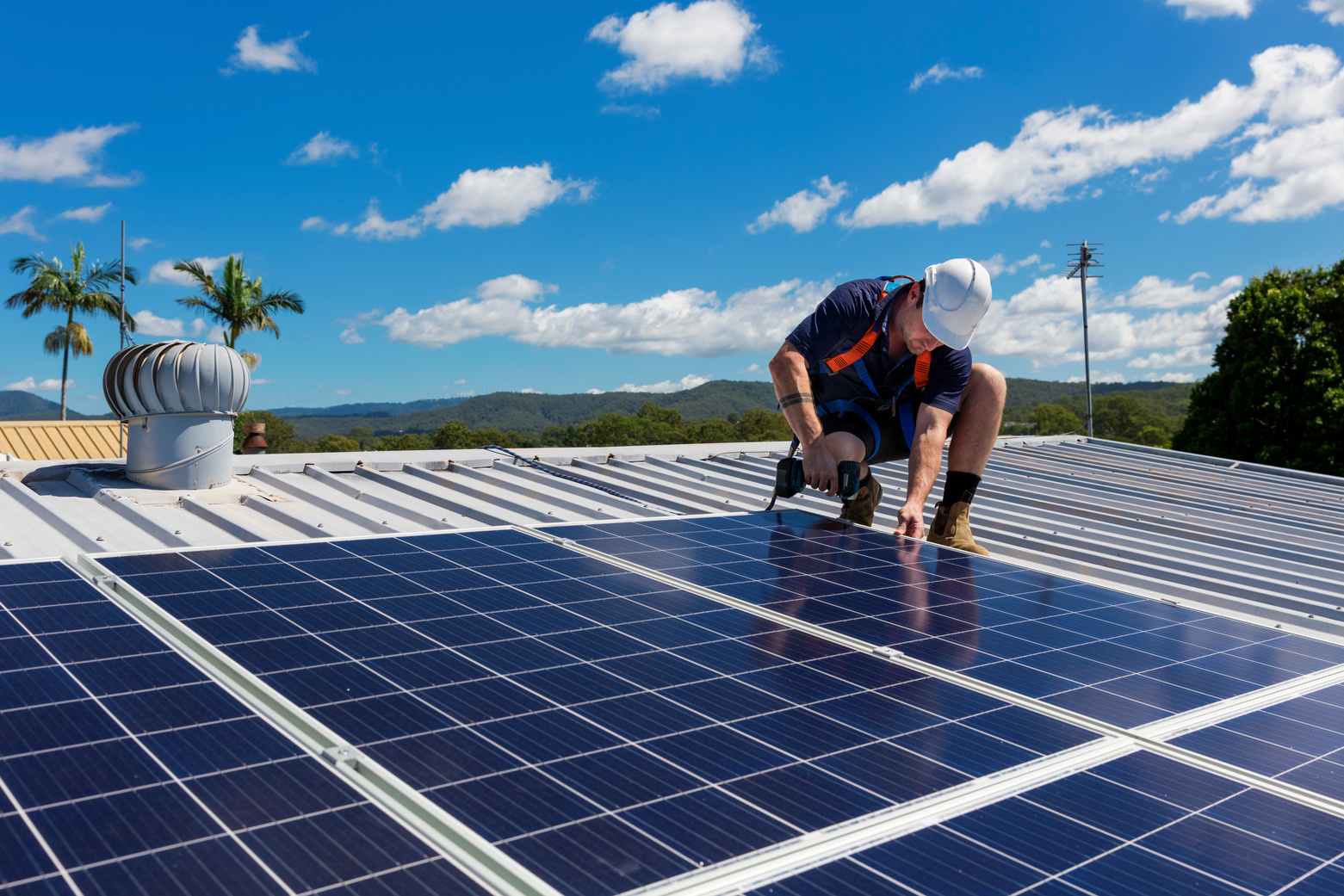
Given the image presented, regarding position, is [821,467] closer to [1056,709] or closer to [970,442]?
[970,442]

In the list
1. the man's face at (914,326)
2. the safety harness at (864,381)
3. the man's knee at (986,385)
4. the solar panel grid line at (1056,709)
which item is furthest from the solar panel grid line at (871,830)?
the man's knee at (986,385)

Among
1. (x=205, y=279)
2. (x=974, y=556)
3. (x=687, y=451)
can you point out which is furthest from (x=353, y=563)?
(x=205, y=279)

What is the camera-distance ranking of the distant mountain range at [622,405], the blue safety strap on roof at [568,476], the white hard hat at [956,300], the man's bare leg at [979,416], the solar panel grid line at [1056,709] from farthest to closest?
the distant mountain range at [622,405] → the blue safety strap on roof at [568,476] → the man's bare leg at [979,416] → the white hard hat at [956,300] → the solar panel grid line at [1056,709]

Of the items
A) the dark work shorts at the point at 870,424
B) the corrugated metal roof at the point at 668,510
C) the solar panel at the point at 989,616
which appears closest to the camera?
the solar panel at the point at 989,616

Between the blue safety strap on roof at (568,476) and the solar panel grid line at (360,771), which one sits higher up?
the blue safety strap on roof at (568,476)

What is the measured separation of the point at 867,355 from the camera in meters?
7.88

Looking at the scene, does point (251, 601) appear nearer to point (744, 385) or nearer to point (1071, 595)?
point (1071, 595)

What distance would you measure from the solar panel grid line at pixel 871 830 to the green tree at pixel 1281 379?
47005 mm

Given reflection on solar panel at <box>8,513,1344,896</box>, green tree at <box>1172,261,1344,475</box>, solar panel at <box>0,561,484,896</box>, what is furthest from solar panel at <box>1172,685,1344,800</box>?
green tree at <box>1172,261,1344,475</box>

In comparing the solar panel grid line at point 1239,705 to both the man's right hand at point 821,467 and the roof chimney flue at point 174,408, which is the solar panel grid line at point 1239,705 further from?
the roof chimney flue at point 174,408

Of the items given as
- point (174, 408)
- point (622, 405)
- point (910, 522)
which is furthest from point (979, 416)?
point (622, 405)

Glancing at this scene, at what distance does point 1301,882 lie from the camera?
269cm

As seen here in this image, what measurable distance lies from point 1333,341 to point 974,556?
47127mm

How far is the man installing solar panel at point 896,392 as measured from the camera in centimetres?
708
